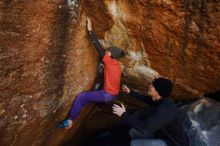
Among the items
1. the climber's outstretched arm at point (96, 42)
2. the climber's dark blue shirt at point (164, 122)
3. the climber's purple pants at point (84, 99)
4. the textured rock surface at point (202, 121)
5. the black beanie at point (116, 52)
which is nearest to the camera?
the climber's dark blue shirt at point (164, 122)

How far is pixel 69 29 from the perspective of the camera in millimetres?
4457

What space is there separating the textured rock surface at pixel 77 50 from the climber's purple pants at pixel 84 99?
0.38 ft

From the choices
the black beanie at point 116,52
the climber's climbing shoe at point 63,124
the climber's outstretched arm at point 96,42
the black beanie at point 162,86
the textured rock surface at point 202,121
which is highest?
the climber's outstretched arm at point 96,42

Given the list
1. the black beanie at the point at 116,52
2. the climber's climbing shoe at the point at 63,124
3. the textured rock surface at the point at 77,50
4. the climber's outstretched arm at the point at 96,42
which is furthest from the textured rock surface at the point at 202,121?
the climber's climbing shoe at the point at 63,124

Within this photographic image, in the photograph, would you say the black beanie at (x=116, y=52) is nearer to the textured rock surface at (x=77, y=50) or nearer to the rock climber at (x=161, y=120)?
the textured rock surface at (x=77, y=50)

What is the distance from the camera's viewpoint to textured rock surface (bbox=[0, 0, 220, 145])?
3.90m

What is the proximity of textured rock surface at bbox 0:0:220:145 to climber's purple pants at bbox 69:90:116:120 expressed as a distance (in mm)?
116

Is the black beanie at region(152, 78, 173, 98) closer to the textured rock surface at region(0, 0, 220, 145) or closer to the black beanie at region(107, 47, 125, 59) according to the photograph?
the textured rock surface at region(0, 0, 220, 145)

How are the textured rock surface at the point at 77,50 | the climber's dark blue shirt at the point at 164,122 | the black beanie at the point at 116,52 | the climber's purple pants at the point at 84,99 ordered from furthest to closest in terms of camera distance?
the climber's purple pants at the point at 84,99 → the black beanie at the point at 116,52 → the climber's dark blue shirt at the point at 164,122 → the textured rock surface at the point at 77,50

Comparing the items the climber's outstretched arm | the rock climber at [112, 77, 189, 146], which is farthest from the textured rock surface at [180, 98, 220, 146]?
the climber's outstretched arm

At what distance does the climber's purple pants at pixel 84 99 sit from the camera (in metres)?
5.07

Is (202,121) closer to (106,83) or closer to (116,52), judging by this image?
(106,83)

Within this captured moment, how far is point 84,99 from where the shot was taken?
16.8ft

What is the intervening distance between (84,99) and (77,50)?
A: 0.82 metres
